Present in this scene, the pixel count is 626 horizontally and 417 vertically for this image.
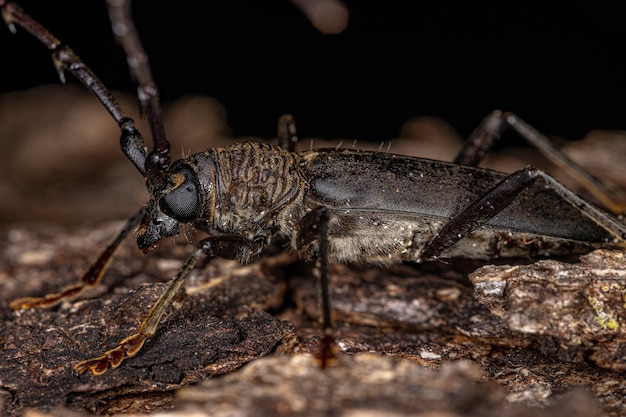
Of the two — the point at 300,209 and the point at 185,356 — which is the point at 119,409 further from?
the point at 300,209

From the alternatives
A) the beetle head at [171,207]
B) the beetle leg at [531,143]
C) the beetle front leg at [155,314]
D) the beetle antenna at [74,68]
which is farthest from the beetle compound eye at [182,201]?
the beetle leg at [531,143]

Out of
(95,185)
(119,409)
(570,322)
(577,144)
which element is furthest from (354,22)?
(119,409)

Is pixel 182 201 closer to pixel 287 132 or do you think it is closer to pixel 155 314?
pixel 155 314

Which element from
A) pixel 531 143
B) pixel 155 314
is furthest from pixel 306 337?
pixel 531 143

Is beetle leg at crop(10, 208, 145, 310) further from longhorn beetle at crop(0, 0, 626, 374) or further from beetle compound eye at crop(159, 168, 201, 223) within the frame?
beetle compound eye at crop(159, 168, 201, 223)

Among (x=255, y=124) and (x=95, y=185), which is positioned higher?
(x=255, y=124)

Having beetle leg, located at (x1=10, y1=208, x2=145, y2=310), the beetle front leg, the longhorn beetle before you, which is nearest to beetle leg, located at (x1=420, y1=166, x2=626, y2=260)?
the longhorn beetle

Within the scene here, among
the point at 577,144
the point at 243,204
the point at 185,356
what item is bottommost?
the point at 185,356
